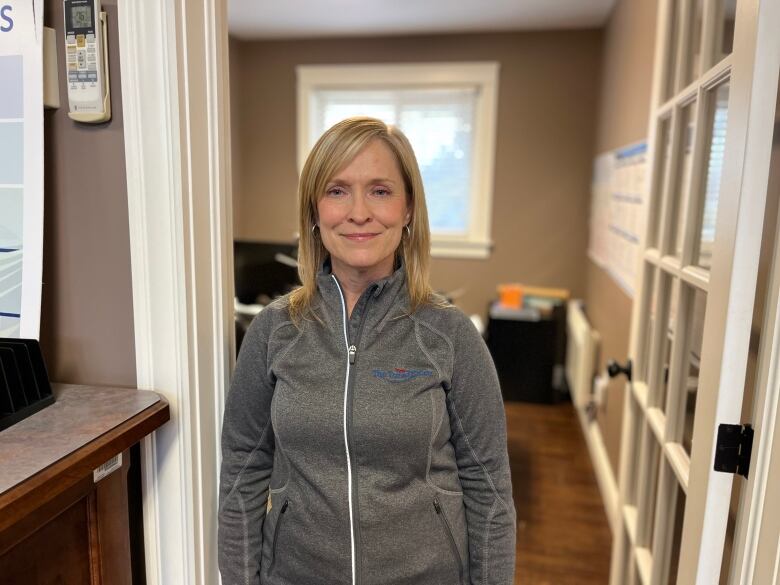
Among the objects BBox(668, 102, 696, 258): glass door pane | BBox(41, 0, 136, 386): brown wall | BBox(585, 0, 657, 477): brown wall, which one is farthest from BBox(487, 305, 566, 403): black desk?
BBox(41, 0, 136, 386): brown wall

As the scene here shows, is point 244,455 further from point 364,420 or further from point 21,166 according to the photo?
point 21,166

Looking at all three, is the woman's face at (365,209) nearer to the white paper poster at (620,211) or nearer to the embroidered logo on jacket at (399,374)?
the embroidered logo on jacket at (399,374)

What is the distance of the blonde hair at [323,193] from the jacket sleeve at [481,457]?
14cm

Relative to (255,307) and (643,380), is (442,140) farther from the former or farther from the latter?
(643,380)

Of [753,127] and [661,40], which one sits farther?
[661,40]

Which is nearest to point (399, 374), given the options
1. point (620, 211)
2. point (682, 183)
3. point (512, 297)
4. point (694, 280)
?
point (694, 280)

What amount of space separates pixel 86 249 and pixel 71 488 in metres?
0.37

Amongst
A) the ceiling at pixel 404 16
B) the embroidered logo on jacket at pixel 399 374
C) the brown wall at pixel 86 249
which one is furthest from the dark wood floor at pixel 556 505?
the ceiling at pixel 404 16

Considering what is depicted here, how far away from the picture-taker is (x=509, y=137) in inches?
164

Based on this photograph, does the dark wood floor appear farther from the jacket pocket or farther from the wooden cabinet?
the wooden cabinet

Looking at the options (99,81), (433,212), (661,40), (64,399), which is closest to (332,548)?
(64,399)

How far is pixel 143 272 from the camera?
2.94ft

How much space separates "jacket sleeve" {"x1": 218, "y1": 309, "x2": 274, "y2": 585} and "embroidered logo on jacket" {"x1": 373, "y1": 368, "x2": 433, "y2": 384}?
19cm

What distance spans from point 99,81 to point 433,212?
12.2 ft
